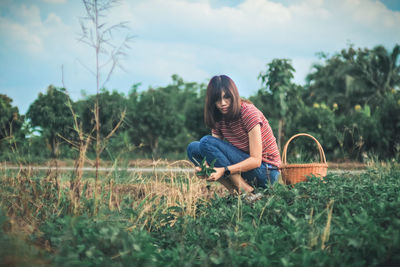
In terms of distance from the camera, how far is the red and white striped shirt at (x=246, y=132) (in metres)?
2.86

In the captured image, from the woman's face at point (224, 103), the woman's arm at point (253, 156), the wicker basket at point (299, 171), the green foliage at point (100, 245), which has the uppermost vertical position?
the woman's face at point (224, 103)

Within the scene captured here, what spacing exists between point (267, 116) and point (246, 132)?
23.9 feet

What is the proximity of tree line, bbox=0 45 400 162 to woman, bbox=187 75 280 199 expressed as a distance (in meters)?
0.79

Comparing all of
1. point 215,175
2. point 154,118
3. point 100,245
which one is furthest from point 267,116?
point 100,245

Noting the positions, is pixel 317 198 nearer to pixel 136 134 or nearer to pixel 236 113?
pixel 236 113

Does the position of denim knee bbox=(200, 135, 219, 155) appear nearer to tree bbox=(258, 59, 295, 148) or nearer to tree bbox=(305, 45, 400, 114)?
tree bbox=(258, 59, 295, 148)

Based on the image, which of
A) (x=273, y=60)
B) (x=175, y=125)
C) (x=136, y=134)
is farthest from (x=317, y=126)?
(x=136, y=134)

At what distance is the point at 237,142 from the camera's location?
309cm

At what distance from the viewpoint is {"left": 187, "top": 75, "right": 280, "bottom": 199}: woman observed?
2.79m

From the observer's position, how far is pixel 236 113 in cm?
285

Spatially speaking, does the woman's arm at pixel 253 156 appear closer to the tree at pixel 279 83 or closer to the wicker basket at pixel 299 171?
the wicker basket at pixel 299 171

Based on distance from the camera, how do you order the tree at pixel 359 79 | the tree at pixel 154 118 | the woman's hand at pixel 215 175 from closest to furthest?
the woman's hand at pixel 215 175 < the tree at pixel 154 118 < the tree at pixel 359 79

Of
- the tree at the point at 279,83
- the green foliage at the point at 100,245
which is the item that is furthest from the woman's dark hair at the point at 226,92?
the tree at the point at 279,83

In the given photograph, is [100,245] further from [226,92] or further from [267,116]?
[267,116]
